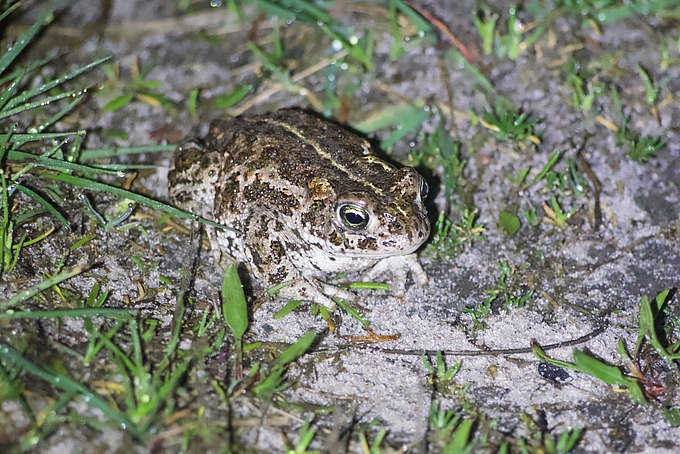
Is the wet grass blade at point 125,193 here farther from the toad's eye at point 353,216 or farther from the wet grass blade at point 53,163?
the toad's eye at point 353,216

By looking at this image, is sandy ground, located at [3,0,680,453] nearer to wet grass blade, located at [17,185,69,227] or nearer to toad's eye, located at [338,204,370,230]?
wet grass blade, located at [17,185,69,227]

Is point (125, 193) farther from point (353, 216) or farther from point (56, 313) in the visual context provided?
point (353, 216)

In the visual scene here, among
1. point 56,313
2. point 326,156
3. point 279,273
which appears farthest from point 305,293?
point 56,313

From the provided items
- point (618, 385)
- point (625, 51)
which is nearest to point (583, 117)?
point (625, 51)

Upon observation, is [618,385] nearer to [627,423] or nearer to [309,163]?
[627,423]

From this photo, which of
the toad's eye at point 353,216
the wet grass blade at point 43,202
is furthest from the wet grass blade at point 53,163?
the toad's eye at point 353,216

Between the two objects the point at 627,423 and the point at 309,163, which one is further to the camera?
the point at 309,163

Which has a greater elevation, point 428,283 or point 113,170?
point 113,170
